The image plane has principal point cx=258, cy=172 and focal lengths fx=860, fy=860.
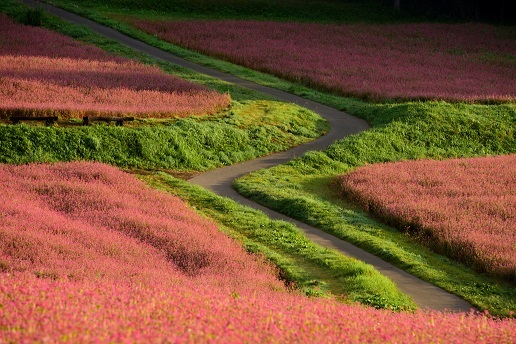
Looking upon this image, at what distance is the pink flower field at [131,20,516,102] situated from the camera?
164ft

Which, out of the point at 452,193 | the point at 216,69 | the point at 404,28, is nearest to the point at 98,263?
the point at 452,193

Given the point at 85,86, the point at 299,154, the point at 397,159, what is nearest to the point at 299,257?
the point at 299,154

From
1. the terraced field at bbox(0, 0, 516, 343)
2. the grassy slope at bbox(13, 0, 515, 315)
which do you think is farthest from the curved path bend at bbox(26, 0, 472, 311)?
the grassy slope at bbox(13, 0, 515, 315)

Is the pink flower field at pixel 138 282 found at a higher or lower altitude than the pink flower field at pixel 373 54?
higher

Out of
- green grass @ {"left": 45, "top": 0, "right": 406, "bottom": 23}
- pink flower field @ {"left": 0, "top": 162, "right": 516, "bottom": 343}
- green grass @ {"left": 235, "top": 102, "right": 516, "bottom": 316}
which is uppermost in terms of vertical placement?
pink flower field @ {"left": 0, "top": 162, "right": 516, "bottom": 343}

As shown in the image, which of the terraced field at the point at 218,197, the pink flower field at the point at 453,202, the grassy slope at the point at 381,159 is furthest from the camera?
the pink flower field at the point at 453,202

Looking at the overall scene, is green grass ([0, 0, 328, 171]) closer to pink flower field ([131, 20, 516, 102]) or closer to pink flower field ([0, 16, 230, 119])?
pink flower field ([0, 16, 230, 119])

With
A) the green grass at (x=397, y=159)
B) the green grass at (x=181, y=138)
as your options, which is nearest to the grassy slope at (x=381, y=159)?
the green grass at (x=397, y=159)

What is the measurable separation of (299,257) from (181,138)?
13.1m

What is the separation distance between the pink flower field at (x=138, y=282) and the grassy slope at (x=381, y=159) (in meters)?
3.92

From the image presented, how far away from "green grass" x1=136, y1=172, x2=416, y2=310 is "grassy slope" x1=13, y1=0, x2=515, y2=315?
176 cm

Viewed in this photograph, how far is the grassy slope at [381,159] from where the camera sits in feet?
63.0

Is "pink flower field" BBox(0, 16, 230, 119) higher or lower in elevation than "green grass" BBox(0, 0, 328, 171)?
higher

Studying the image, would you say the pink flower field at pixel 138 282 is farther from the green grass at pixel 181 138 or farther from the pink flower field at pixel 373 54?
the pink flower field at pixel 373 54
